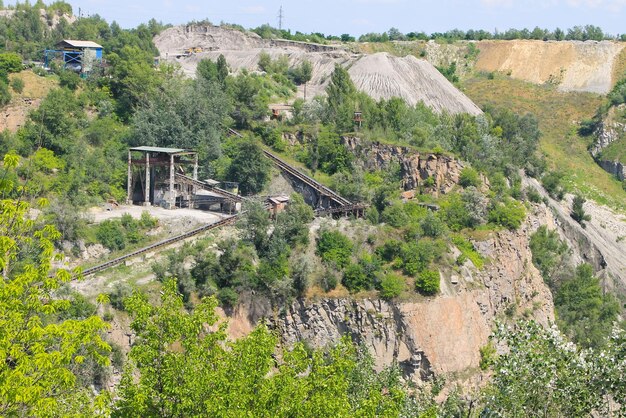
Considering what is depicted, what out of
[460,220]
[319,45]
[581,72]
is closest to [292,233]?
[460,220]

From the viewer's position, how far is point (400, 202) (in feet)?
186

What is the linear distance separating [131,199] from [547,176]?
1568 inches

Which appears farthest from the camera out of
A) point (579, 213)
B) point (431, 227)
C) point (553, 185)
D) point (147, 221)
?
point (553, 185)

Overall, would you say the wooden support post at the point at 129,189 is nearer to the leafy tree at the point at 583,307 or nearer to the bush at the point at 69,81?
the bush at the point at 69,81

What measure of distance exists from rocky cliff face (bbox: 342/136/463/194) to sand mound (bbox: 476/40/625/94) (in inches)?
2412

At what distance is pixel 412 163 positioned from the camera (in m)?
62.6

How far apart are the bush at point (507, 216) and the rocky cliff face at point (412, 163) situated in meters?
3.78

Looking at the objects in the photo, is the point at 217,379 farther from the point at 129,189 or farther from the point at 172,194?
the point at 129,189

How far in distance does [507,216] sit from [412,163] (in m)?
8.05

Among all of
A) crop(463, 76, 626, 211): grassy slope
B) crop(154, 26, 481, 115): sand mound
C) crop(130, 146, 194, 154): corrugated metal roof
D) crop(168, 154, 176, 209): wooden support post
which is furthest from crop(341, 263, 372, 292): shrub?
crop(463, 76, 626, 211): grassy slope

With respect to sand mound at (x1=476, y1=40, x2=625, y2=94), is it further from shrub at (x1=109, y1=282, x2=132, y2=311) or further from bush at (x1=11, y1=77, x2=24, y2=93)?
shrub at (x1=109, y1=282, x2=132, y2=311)

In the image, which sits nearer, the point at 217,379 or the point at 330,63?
the point at 217,379

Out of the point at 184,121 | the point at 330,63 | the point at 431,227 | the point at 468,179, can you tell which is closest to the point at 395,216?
the point at 431,227

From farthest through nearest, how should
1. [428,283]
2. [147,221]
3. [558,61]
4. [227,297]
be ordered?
[558,61] < [147,221] < [428,283] < [227,297]
